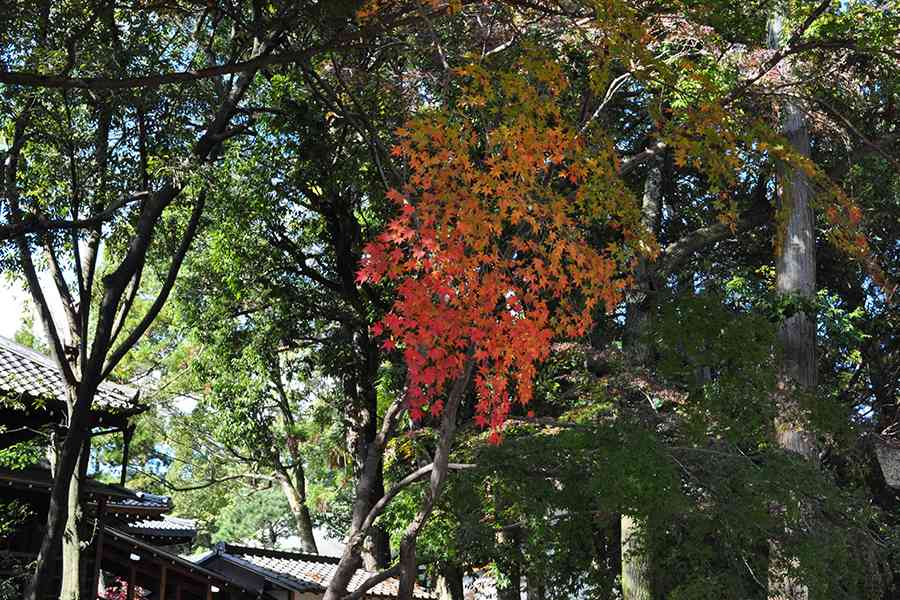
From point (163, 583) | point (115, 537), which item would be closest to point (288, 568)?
point (163, 583)

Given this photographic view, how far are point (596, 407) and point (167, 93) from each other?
5855mm

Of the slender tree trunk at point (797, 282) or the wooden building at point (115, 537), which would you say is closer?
the slender tree trunk at point (797, 282)

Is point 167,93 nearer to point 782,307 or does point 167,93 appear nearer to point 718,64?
point 718,64

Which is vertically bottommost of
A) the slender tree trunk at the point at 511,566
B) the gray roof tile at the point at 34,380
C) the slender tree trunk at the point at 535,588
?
the slender tree trunk at the point at 535,588

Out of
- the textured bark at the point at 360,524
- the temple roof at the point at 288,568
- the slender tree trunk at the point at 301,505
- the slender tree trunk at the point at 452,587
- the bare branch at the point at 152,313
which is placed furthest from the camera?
the slender tree trunk at the point at 301,505

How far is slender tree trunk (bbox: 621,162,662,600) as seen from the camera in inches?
409

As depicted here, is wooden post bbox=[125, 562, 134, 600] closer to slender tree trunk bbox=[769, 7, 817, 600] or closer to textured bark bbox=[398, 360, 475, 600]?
textured bark bbox=[398, 360, 475, 600]

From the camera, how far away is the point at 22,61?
9383 mm

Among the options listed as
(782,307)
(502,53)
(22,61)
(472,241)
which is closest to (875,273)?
(782,307)

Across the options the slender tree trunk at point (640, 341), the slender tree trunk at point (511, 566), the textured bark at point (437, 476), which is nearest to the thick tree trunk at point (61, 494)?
the textured bark at point (437, 476)

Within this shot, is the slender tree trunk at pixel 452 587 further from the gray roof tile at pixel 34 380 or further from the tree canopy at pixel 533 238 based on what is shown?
the gray roof tile at pixel 34 380

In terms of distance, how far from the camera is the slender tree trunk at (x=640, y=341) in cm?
1040

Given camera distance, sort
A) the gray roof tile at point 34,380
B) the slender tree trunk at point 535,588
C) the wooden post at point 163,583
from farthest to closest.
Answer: the wooden post at point 163,583 → the gray roof tile at point 34,380 → the slender tree trunk at point 535,588

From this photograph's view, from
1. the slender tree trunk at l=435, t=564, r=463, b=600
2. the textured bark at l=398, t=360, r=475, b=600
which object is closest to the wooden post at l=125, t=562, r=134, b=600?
the slender tree trunk at l=435, t=564, r=463, b=600
